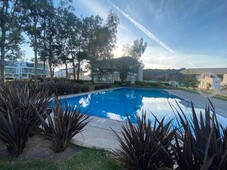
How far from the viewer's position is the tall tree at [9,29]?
17.7 meters

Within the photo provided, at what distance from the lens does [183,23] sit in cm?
1380

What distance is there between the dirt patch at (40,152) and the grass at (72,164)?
167mm

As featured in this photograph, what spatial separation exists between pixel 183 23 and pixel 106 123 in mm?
11802

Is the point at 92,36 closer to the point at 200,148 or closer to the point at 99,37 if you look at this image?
the point at 99,37

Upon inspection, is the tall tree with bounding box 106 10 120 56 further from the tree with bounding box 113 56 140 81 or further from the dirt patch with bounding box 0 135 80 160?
the dirt patch with bounding box 0 135 80 160

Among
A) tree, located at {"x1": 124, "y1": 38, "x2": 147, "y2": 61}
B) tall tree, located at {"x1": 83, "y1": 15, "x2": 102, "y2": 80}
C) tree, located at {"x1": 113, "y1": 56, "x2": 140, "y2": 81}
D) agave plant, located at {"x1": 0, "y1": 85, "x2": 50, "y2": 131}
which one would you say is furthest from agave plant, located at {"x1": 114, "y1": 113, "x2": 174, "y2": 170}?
tree, located at {"x1": 124, "y1": 38, "x2": 147, "y2": 61}

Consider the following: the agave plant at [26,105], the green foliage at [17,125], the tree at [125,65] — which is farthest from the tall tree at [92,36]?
the green foliage at [17,125]

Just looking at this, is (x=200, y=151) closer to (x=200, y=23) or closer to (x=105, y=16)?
(x=200, y=23)

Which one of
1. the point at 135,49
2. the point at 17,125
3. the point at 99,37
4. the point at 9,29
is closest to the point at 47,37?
the point at 9,29

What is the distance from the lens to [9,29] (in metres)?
17.8

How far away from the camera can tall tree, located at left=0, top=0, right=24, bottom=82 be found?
1769 centimetres

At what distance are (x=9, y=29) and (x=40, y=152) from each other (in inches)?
746

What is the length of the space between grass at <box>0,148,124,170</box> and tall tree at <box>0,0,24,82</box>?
58.9 ft

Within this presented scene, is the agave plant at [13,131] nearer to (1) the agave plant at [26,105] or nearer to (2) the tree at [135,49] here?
(1) the agave plant at [26,105]
